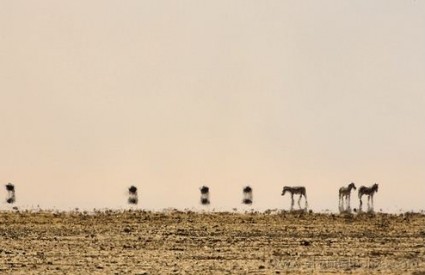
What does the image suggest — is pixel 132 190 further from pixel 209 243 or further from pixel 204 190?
pixel 209 243

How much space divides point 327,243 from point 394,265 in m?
5.94

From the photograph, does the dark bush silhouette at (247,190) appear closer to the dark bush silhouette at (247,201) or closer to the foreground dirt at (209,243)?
the dark bush silhouette at (247,201)

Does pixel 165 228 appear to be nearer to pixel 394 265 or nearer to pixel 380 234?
pixel 380 234

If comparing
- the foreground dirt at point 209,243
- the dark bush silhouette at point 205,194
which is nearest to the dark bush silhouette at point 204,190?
the dark bush silhouette at point 205,194

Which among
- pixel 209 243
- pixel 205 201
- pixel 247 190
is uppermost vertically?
pixel 247 190

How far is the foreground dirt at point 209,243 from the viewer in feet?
80.8

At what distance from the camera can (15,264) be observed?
82.3 feet

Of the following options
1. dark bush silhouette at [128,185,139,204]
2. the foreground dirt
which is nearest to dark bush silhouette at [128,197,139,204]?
dark bush silhouette at [128,185,139,204]

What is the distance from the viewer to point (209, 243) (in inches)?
1224

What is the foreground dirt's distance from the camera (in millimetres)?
24625

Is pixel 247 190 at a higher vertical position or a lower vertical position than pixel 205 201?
higher

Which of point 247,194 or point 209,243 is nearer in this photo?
point 209,243

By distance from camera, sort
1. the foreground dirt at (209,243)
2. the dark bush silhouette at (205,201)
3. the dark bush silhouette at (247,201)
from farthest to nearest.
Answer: the dark bush silhouette at (247,201) → the dark bush silhouette at (205,201) → the foreground dirt at (209,243)

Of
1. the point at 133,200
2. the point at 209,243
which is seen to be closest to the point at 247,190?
the point at 133,200
